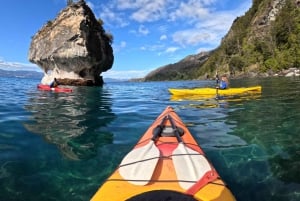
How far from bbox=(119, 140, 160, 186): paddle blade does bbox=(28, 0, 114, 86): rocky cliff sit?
127 ft

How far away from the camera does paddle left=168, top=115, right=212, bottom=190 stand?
447 centimetres

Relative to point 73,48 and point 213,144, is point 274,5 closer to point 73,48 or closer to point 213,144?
point 73,48

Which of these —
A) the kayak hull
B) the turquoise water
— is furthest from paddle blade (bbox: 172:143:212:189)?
the turquoise water

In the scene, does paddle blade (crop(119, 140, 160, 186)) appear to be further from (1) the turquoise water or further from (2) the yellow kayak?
(2) the yellow kayak

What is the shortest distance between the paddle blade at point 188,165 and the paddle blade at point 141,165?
0.39 meters

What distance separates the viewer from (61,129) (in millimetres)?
10422

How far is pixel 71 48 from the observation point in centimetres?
4241

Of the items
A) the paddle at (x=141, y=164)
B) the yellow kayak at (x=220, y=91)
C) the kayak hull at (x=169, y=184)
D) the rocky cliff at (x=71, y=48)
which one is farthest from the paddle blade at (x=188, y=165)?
the rocky cliff at (x=71, y=48)

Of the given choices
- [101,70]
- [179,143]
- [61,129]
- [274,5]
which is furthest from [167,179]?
[274,5]

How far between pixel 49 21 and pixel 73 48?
33.0 feet

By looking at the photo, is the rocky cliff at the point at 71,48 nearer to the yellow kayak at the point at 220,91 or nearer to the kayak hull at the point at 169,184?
the yellow kayak at the point at 220,91

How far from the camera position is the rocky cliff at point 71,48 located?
42.6 m

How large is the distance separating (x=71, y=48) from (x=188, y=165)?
40202 millimetres

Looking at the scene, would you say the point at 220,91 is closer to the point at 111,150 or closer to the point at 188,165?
the point at 111,150
